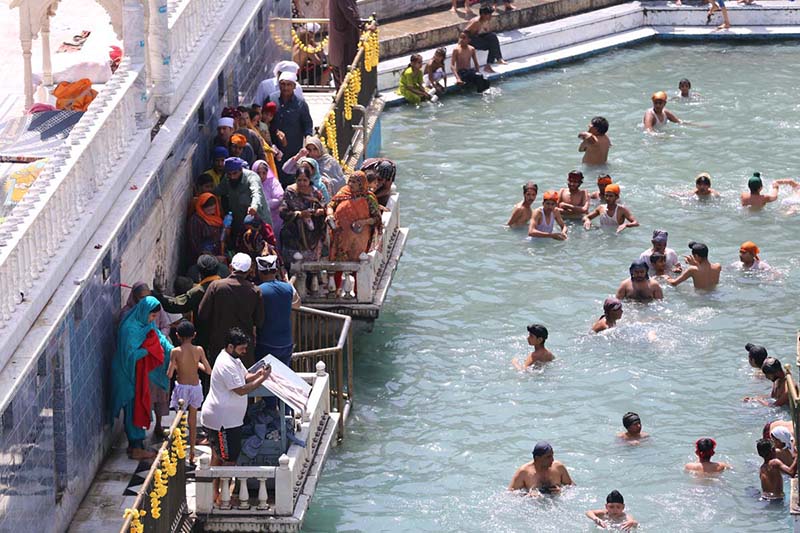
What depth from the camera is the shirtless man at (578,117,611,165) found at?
79.6 ft

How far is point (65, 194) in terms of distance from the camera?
13438 millimetres

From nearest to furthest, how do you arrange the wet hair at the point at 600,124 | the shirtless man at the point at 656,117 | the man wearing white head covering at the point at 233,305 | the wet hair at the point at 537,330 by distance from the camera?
1. the man wearing white head covering at the point at 233,305
2. the wet hair at the point at 537,330
3. the wet hair at the point at 600,124
4. the shirtless man at the point at 656,117

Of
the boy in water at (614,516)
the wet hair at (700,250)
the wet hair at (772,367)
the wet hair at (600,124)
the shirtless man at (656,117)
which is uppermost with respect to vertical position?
the wet hair at (600,124)

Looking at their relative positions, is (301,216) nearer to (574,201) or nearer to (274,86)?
(274,86)

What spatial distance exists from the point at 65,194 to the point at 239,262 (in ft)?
6.32

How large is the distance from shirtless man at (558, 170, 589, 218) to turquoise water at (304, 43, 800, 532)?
0.66ft

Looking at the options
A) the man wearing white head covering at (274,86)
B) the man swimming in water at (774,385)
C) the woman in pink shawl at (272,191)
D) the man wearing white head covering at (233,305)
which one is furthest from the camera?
the man wearing white head covering at (274,86)

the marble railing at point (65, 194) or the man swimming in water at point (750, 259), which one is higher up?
the marble railing at point (65, 194)

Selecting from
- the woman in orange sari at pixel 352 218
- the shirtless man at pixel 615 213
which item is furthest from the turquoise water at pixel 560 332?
the woman in orange sari at pixel 352 218

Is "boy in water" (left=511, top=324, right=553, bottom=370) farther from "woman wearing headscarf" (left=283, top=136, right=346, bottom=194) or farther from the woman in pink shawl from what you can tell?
the woman in pink shawl

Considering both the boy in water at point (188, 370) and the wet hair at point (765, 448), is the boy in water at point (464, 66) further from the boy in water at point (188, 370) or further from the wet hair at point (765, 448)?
the boy in water at point (188, 370)

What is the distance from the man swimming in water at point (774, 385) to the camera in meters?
17.5

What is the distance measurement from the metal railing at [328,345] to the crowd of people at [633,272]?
6.15ft

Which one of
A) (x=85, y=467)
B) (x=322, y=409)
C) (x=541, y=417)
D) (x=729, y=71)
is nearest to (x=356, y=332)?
(x=541, y=417)
